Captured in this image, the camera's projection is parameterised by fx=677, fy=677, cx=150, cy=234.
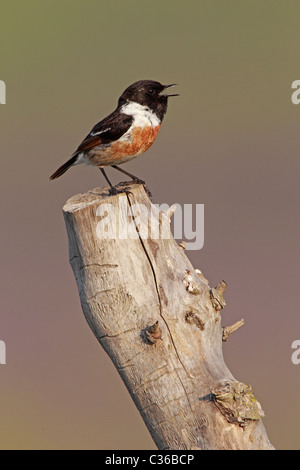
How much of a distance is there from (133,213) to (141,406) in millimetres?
1037

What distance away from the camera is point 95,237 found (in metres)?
3.56

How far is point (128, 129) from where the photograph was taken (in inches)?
193

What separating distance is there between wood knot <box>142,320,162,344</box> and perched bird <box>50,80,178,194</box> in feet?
5.74

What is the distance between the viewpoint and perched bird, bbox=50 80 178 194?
16.1 ft

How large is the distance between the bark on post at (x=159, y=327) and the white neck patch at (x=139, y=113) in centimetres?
133

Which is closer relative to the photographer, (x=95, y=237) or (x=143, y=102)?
(x=95, y=237)

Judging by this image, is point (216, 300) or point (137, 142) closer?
point (216, 300)

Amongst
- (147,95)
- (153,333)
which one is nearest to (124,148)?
(147,95)

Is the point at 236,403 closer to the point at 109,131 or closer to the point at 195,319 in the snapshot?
the point at 195,319

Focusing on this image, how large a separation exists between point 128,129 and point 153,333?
2029 millimetres

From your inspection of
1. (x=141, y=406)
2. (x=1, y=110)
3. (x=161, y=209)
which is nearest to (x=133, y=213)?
(x=161, y=209)
